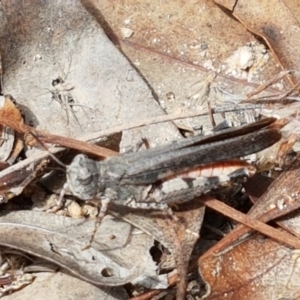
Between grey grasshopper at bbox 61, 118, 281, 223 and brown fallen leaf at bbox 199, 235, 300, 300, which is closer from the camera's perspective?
grey grasshopper at bbox 61, 118, 281, 223

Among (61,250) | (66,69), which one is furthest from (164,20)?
(61,250)

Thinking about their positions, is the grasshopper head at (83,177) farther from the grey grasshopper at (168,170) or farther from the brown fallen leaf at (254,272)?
the brown fallen leaf at (254,272)

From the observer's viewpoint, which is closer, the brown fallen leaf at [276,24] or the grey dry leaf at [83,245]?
the grey dry leaf at [83,245]

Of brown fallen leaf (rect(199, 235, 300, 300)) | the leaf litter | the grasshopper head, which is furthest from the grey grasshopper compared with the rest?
brown fallen leaf (rect(199, 235, 300, 300))

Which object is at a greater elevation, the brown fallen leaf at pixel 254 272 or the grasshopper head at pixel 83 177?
the grasshopper head at pixel 83 177

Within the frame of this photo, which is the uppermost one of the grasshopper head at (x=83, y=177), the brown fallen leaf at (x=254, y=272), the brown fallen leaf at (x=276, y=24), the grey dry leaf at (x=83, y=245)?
the brown fallen leaf at (x=276, y=24)

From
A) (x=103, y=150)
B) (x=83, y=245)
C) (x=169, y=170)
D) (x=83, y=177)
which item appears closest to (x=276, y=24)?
(x=169, y=170)

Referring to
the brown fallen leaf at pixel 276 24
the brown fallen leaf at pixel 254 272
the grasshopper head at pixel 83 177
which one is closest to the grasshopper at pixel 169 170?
the grasshopper head at pixel 83 177

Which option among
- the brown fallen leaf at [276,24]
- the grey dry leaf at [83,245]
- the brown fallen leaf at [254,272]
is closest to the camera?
the grey dry leaf at [83,245]

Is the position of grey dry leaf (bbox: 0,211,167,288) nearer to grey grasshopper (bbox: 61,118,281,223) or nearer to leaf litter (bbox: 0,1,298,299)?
leaf litter (bbox: 0,1,298,299)
